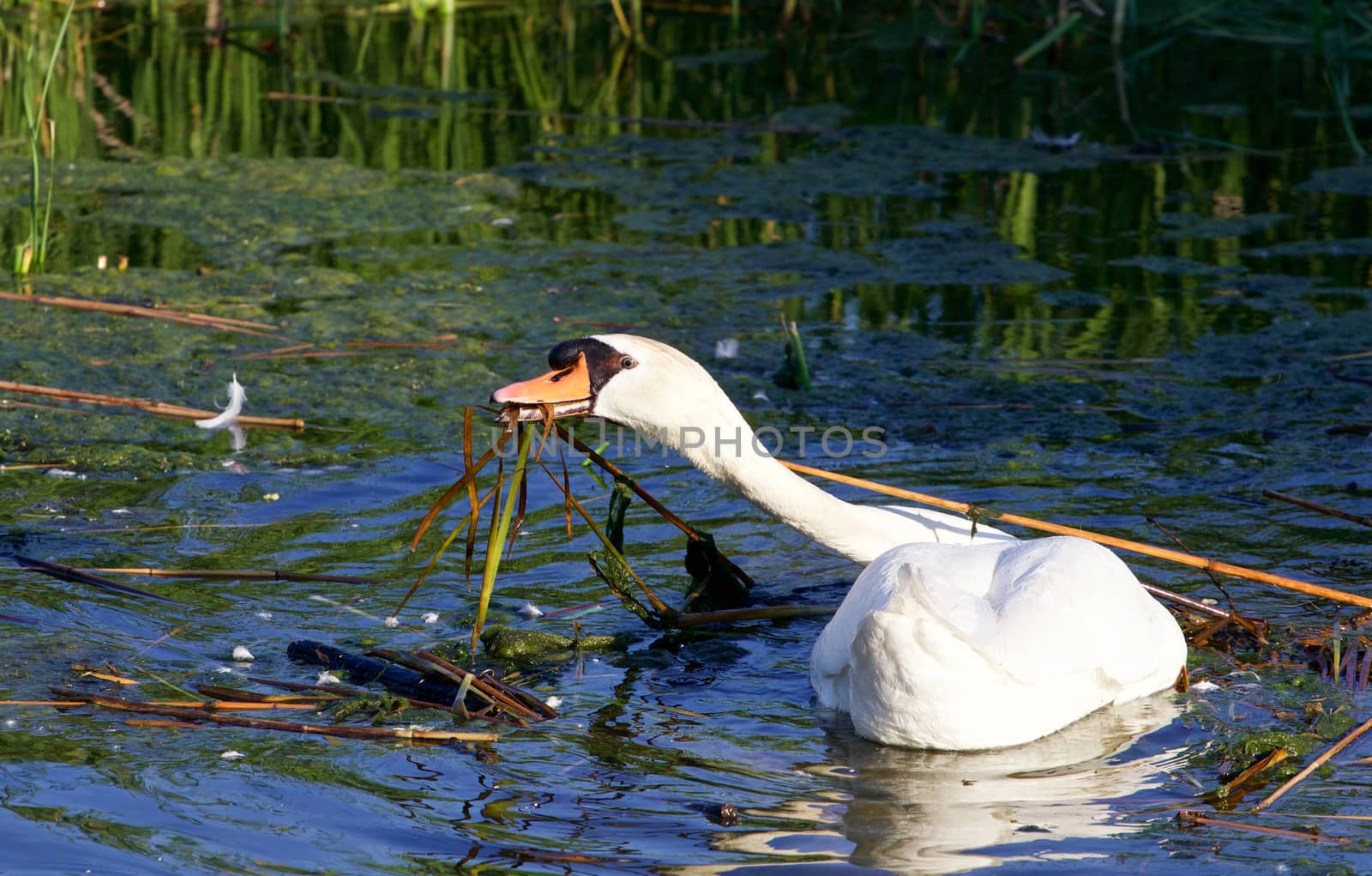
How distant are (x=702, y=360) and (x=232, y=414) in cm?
223

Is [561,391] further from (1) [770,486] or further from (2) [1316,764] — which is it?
(2) [1316,764]

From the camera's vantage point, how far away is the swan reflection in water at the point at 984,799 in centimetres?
381

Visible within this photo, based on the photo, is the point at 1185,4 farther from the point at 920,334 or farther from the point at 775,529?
the point at 775,529

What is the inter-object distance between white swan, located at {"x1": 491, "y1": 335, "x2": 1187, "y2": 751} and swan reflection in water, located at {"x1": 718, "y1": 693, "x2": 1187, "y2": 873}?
7cm

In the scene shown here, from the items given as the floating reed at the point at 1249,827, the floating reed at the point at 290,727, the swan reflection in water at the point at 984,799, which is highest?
the floating reed at the point at 1249,827

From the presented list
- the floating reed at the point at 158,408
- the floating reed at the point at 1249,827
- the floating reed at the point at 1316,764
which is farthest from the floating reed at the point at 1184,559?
the floating reed at the point at 158,408

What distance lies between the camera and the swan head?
4.97 m

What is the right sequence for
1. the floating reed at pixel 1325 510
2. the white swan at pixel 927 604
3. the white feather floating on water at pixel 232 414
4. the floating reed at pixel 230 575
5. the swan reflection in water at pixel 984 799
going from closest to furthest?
1. the swan reflection in water at pixel 984 799
2. the white swan at pixel 927 604
3. the floating reed at pixel 230 575
4. the floating reed at pixel 1325 510
5. the white feather floating on water at pixel 232 414

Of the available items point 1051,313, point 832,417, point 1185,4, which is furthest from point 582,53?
point 832,417

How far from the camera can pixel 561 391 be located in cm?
496

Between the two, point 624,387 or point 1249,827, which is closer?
point 1249,827

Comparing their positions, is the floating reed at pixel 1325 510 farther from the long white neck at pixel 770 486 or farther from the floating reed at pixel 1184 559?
the long white neck at pixel 770 486

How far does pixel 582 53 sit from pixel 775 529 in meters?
10.4

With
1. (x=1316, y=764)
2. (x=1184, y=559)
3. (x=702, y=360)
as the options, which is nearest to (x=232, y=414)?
(x=702, y=360)
